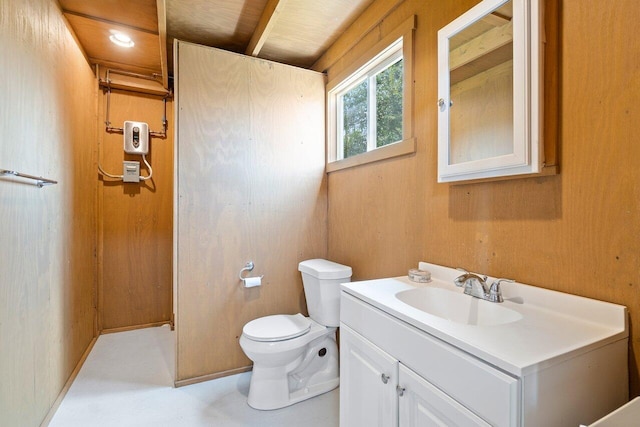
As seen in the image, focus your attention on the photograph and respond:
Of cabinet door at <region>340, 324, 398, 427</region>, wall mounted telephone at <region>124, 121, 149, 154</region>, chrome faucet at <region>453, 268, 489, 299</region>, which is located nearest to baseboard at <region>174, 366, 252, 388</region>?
cabinet door at <region>340, 324, 398, 427</region>

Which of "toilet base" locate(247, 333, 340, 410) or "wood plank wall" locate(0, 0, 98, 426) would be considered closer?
"wood plank wall" locate(0, 0, 98, 426)

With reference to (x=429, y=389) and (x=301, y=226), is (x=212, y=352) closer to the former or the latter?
(x=301, y=226)

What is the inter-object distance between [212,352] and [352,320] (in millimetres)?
1313

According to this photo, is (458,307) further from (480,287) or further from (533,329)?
(533,329)

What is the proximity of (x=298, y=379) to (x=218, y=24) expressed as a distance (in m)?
2.42

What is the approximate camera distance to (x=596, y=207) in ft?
3.03

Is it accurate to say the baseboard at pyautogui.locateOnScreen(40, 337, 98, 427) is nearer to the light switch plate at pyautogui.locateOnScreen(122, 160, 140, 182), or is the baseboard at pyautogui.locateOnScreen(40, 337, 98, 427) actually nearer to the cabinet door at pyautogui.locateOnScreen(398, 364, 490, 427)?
the light switch plate at pyautogui.locateOnScreen(122, 160, 140, 182)

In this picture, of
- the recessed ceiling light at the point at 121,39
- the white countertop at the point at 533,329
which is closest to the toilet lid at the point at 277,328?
the white countertop at the point at 533,329

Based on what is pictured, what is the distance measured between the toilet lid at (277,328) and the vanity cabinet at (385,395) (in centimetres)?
54

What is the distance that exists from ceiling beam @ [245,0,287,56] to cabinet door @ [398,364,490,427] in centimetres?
188

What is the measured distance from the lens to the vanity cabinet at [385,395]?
0.84 metres

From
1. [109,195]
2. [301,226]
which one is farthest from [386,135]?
[109,195]

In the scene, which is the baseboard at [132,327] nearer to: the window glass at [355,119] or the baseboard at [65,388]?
the baseboard at [65,388]

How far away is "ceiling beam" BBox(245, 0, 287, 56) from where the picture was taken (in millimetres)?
1719
